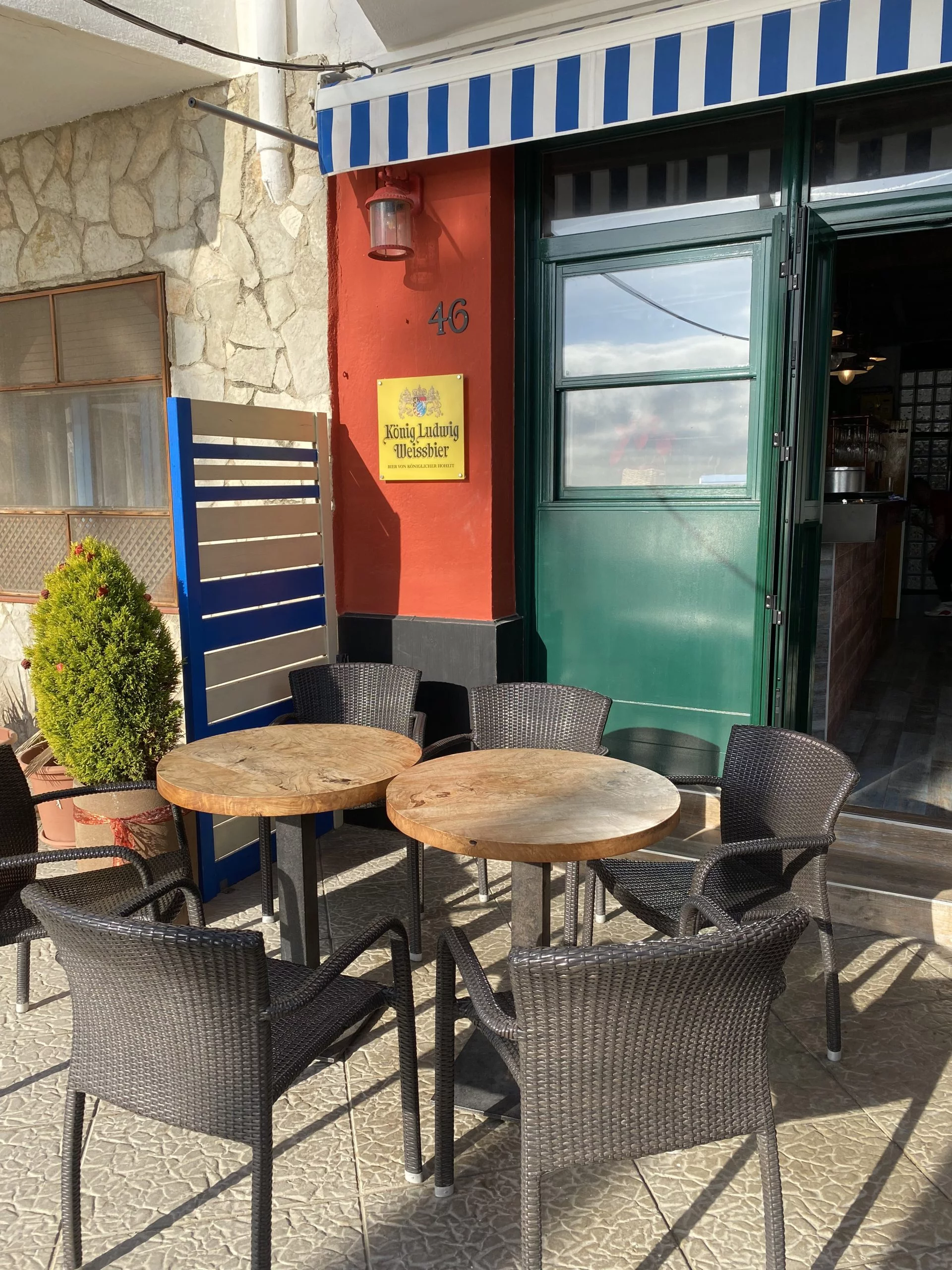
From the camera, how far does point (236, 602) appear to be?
4.16m

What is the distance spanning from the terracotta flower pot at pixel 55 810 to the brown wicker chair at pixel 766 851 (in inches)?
Answer: 104

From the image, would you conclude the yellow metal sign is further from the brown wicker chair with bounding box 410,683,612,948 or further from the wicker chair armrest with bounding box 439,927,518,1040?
the wicker chair armrest with bounding box 439,927,518,1040

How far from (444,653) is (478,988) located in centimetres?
268

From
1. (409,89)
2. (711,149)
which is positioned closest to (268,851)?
(409,89)

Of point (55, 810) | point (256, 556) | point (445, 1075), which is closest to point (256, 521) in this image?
point (256, 556)

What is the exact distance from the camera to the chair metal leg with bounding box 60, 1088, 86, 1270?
2102 mm

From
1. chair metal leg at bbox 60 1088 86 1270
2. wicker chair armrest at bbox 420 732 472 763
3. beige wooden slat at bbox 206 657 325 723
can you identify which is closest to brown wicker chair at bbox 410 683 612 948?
wicker chair armrest at bbox 420 732 472 763

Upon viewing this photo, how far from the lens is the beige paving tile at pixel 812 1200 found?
217 cm

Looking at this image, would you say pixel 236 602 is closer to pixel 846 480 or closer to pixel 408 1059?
pixel 408 1059

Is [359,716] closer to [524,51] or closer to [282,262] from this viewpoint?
[282,262]

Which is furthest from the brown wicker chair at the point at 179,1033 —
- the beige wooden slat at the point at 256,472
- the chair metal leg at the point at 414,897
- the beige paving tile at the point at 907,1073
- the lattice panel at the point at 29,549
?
the lattice panel at the point at 29,549

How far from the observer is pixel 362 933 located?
2.20m

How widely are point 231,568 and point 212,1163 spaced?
2.38 metres

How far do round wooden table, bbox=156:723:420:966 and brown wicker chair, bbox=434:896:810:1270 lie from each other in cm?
99
